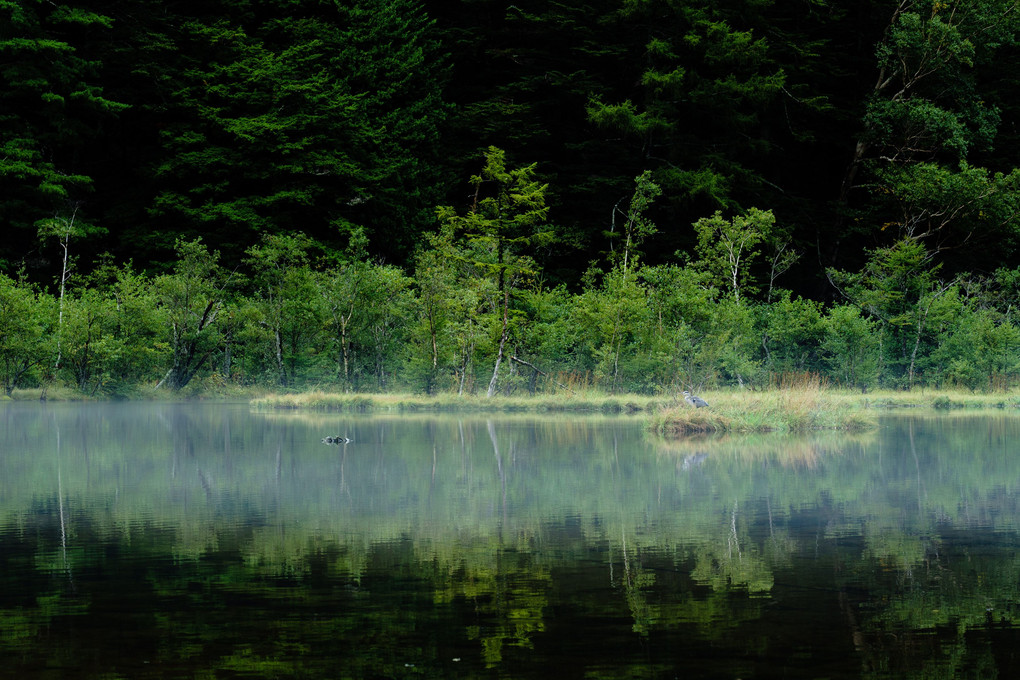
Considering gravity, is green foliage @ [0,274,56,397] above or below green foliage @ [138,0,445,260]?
below

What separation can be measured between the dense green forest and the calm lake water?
53.0 feet

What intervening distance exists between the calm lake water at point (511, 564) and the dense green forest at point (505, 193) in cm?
1616

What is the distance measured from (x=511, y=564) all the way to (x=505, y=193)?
27913mm

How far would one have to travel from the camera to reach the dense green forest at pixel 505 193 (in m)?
33.4

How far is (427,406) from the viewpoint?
96.7 feet

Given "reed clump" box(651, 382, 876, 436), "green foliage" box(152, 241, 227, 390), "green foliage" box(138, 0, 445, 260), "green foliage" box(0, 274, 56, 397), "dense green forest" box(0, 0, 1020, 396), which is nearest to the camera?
"reed clump" box(651, 382, 876, 436)

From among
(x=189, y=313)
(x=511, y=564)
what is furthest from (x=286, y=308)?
(x=511, y=564)

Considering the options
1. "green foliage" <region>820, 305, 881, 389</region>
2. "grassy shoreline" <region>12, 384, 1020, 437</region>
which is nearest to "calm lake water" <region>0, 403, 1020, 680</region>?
"grassy shoreline" <region>12, 384, 1020, 437</region>

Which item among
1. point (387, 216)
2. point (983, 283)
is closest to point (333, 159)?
point (387, 216)

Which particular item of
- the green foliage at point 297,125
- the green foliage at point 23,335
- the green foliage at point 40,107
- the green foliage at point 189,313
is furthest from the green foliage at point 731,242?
the green foliage at point 40,107

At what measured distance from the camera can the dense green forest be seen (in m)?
33.4

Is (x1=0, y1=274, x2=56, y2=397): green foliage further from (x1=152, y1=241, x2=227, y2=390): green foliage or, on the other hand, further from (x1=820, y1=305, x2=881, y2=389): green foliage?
(x1=820, y1=305, x2=881, y2=389): green foliage

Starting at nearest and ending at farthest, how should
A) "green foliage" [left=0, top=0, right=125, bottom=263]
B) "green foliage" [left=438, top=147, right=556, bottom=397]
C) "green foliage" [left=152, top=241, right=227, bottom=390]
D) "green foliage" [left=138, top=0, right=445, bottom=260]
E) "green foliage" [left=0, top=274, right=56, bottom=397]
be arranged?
"green foliage" [left=0, top=274, right=56, bottom=397] < "green foliage" [left=438, top=147, right=556, bottom=397] < "green foliage" [left=152, top=241, right=227, bottom=390] < "green foliage" [left=0, top=0, right=125, bottom=263] < "green foliage" [left=138, top=0, right=445, bottom=260]

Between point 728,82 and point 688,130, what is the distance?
5486 mm
